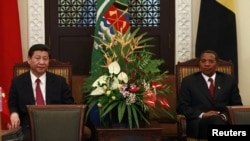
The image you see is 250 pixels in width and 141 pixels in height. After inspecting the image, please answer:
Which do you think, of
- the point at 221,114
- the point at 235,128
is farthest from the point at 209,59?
the point at 235,128

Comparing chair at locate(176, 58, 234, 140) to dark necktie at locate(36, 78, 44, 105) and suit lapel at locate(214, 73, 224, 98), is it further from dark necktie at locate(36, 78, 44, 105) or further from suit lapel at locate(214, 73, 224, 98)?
dark necktie at locate(36, 78, 44, 105)

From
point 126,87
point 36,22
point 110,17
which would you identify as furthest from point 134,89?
point 36,22

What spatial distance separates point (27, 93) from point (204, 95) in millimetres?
1666

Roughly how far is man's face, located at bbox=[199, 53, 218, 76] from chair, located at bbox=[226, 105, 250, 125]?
4.70 ft

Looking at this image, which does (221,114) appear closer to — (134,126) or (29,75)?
(134,126)

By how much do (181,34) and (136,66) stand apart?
186 centimetres

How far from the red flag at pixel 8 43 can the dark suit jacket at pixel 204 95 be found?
1910mm

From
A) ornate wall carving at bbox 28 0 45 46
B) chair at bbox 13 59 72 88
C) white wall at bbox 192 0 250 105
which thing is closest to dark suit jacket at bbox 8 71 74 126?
chair at bbox 13 59 72 88

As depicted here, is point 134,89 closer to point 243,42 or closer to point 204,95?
point 204,95

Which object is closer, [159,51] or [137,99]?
[137,99]

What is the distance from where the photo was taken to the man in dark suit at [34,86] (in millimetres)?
4102

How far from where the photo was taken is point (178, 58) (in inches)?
218

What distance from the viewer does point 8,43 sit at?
526 centimetres

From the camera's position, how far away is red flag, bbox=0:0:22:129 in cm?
525
